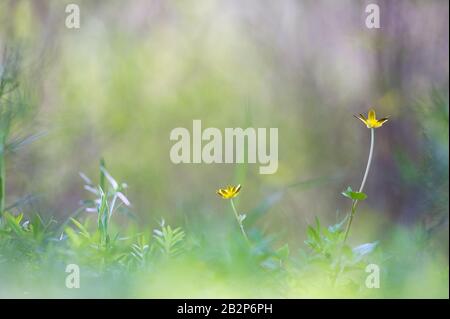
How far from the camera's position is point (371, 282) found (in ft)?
2.31

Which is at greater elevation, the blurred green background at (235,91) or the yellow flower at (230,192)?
the blurred green background at (235,91)

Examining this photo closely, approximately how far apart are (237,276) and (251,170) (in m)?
1.47

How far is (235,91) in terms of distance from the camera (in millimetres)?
2156

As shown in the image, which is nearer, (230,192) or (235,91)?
(230,192)

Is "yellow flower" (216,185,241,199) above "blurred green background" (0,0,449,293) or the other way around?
the other way around

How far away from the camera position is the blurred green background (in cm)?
176

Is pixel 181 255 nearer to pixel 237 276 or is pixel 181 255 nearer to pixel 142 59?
pixel 237 276

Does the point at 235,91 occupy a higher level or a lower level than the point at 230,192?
higher

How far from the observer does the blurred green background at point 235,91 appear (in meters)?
1.76

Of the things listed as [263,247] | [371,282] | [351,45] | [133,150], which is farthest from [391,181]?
[263,247]

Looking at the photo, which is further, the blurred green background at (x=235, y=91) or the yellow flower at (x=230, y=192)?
the blurred green background at (x=235, y=91)

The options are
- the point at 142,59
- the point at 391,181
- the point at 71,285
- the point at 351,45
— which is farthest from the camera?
the point at 142,59

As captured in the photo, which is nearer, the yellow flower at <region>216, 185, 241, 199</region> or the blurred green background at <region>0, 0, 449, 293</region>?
the yellow flower at <region>216, 185, 241, 199</region>
